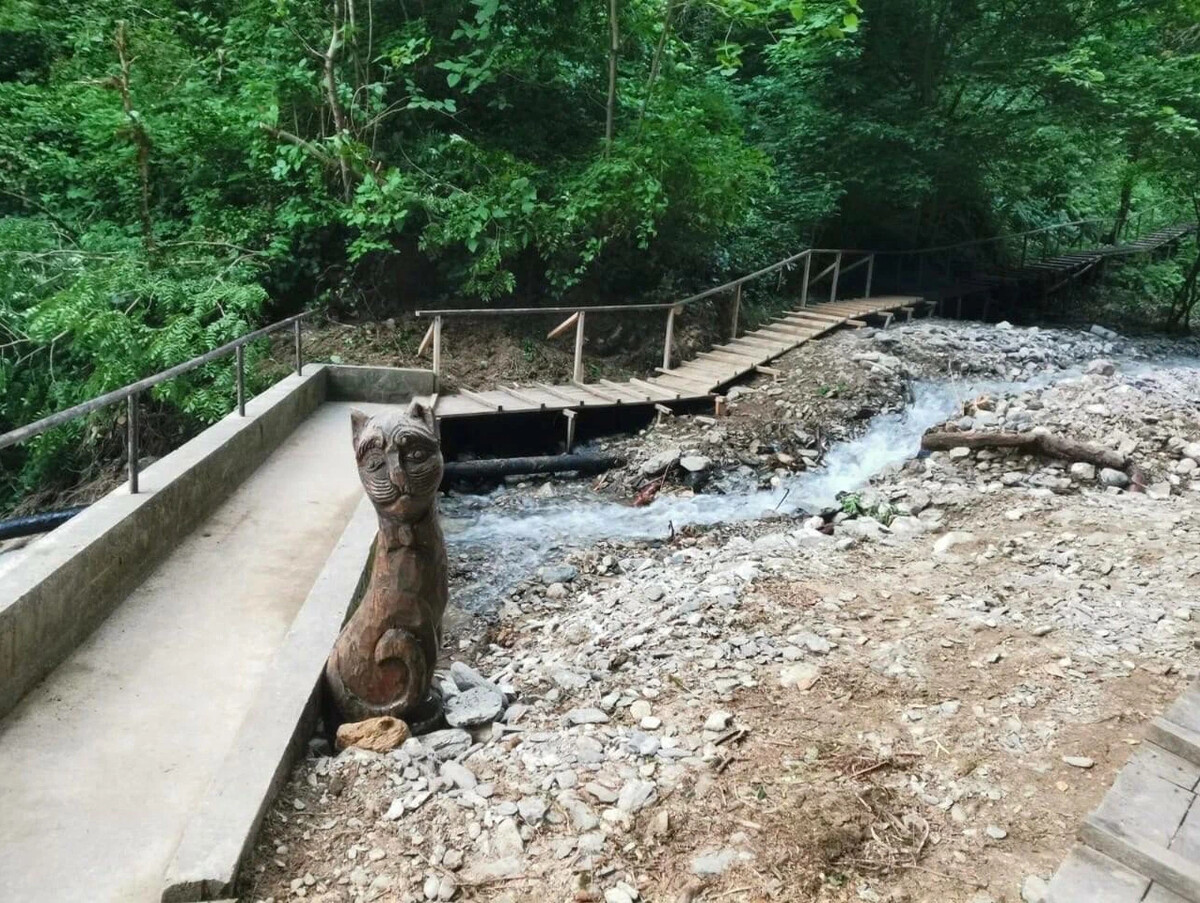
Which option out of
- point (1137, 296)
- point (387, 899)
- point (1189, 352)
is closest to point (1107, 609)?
point (387, 899)

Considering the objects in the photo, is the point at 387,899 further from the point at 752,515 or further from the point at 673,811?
the point at 752,515

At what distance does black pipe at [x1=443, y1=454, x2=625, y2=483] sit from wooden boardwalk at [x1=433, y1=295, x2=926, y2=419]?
1.92 feet

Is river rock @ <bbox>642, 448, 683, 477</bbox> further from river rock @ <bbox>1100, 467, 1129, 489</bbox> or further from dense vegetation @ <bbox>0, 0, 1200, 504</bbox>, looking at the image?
river rock @ <bbox>1100, 467, 1129, 489</bbox>

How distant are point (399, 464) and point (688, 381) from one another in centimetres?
853

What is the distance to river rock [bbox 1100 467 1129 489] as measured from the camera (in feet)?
26.0

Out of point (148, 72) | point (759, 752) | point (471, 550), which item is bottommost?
point (471, 550)

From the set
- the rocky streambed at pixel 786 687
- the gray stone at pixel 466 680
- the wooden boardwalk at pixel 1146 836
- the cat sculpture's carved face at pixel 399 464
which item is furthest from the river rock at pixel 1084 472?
the cat sculpture's carved face at pixel 399 464

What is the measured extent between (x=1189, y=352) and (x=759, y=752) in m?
17.5

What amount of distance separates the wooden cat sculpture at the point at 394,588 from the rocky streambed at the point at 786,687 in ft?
0.94

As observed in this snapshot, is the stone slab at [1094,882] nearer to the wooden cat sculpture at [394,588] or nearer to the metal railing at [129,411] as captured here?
the wooden cat sculpture at [394,588]

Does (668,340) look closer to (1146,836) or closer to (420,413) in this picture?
(420,413)

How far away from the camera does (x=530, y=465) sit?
10.2m

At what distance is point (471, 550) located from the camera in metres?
8.04

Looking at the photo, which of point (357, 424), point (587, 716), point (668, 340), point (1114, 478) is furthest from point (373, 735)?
point (668, 340)
